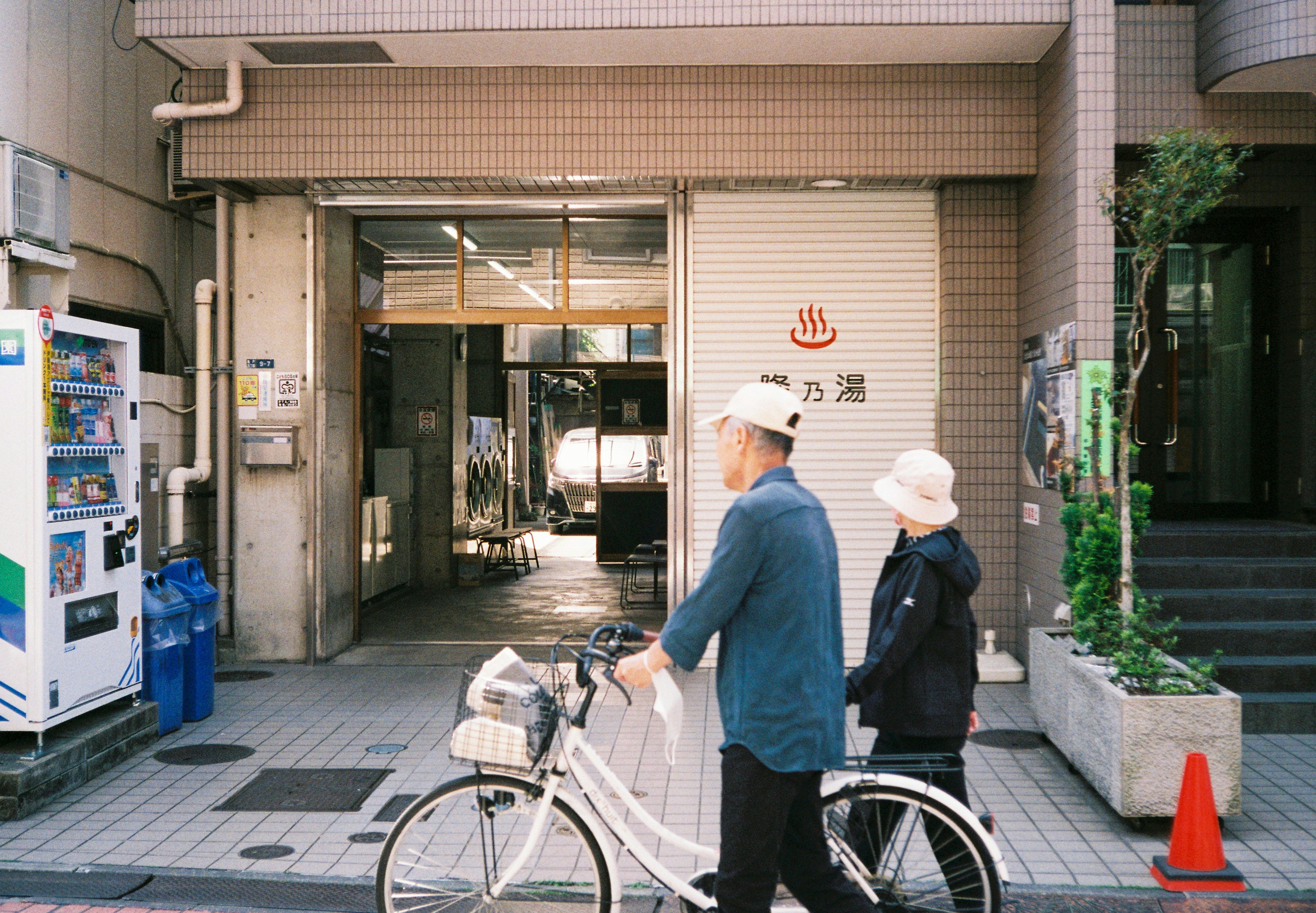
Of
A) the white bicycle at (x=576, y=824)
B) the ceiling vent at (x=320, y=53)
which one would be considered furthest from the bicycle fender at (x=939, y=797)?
the ceiling vent at (x=320, y=53)

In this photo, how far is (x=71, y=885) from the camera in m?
4.57

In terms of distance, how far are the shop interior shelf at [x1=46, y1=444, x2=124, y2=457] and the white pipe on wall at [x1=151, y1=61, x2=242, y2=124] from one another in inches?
115

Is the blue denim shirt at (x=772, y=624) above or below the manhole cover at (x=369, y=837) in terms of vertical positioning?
above

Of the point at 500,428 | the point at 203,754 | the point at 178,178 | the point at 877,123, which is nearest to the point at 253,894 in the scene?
the point at 203,754

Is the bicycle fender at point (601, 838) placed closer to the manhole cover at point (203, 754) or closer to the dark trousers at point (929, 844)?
the dark trousers at point (929, 844)

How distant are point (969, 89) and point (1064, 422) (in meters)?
2.64

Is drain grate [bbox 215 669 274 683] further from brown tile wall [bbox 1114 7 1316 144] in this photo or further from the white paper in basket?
brown tile wall [bbox 1114 7 1316 144]

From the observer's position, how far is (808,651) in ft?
9.87

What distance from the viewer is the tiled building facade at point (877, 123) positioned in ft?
23.9

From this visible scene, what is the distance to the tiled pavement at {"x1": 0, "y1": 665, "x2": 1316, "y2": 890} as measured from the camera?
189 inches

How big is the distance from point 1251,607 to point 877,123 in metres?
4.33

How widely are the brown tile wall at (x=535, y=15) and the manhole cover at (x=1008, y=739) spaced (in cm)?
472

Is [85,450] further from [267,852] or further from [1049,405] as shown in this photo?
[1049,405]

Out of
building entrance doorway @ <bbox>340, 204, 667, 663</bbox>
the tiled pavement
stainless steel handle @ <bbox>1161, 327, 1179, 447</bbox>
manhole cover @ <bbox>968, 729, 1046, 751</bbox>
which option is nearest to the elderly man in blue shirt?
the tiled pavement
